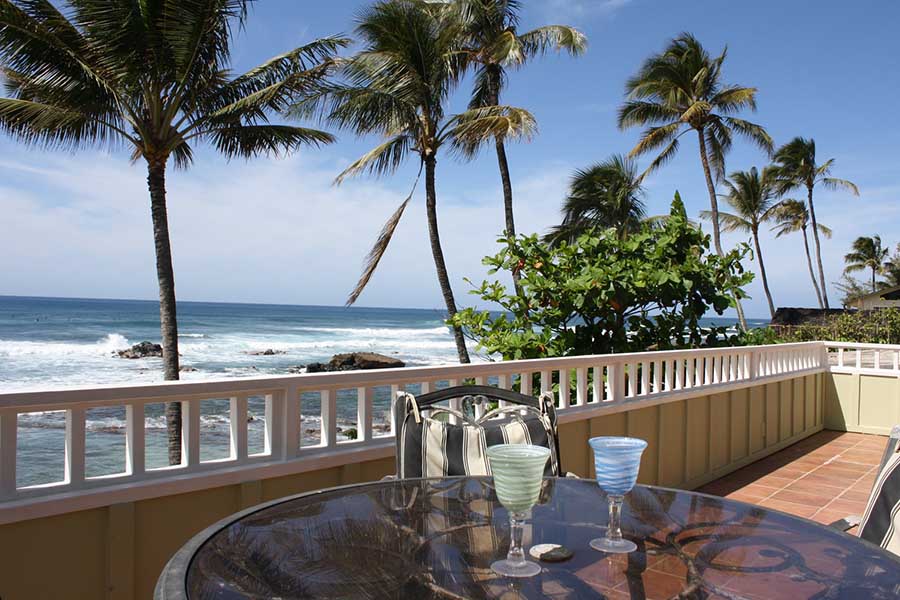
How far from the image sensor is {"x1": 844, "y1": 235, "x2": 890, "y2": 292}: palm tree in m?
37.4

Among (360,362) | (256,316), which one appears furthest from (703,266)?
(256,316)

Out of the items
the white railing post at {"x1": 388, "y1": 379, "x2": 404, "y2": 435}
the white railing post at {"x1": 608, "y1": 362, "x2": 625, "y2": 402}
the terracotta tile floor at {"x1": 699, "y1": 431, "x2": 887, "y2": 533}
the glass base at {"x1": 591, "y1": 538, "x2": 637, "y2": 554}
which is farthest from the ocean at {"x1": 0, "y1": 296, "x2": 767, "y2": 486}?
the glass base at {"x1": 591, "y1": 538, "x2": 637, "y2": 554}

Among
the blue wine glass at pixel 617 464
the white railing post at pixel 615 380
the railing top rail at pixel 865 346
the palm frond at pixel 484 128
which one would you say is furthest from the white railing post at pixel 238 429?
the palm frond at pixel 484 128

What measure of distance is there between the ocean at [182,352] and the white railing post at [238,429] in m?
9.48

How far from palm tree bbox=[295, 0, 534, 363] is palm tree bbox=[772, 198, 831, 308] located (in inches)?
958

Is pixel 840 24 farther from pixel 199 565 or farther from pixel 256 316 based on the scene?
pixel 256 316

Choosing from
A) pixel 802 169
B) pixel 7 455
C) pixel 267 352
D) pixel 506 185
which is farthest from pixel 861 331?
pixel 267 352

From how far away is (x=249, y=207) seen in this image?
3100 cm

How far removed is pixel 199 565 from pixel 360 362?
2409cm

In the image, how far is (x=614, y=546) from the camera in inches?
58.8

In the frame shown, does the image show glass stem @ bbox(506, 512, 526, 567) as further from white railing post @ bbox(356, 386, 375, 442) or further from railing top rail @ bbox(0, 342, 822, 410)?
white railing post @ bbox(356, 386, 375, 442)

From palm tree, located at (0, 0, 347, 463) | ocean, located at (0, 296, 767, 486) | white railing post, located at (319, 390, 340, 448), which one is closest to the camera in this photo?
white railing post, located at (319, 390, 340, 448)

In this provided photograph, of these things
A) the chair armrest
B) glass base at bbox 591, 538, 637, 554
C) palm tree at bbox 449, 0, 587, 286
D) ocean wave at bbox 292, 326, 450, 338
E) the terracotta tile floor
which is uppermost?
palm tree at bbox 449, 0, 587, 286

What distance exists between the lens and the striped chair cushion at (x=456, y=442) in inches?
86.7
